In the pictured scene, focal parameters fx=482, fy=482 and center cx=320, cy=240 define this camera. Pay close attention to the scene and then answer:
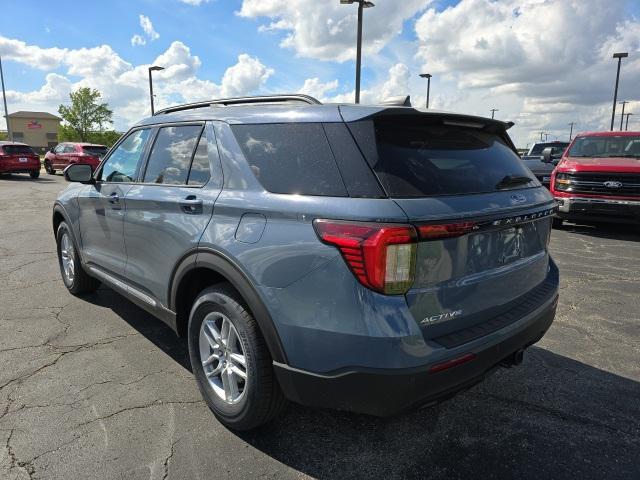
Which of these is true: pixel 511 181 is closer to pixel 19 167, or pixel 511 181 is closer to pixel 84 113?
pixel 19 167

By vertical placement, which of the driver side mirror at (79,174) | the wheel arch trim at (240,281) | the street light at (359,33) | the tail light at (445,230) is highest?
the street light at (359,33)

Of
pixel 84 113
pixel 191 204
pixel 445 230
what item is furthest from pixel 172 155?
pixel 84 113

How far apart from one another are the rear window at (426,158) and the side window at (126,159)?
2.19 metres

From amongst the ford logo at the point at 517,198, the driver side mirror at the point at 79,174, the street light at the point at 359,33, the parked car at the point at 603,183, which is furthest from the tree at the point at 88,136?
the ford logo at the point at 517,198

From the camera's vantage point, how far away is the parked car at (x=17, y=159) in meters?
21.6

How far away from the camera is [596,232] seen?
9430 mm

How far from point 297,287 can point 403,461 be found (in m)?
1.09

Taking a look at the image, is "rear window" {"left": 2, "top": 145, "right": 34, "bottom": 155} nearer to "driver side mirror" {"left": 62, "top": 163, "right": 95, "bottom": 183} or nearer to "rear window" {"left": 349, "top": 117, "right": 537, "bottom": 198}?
"driver side mirror" {"left": 62, "top": 163, "right": 95, "bottom": 183}

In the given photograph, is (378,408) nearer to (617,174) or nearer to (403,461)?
(403,461)

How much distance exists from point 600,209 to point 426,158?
25.2ft

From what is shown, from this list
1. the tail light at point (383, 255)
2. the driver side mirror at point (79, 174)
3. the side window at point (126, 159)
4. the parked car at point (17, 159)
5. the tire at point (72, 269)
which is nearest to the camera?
the tail light at point (383, 255)

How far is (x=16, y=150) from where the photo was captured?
2211 cm

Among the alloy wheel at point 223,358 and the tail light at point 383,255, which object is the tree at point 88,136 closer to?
the alloy wheel at point 223,358

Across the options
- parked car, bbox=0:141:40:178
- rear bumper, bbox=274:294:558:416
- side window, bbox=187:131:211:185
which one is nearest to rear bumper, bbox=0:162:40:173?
parked car, bbox=0:141:40:178
